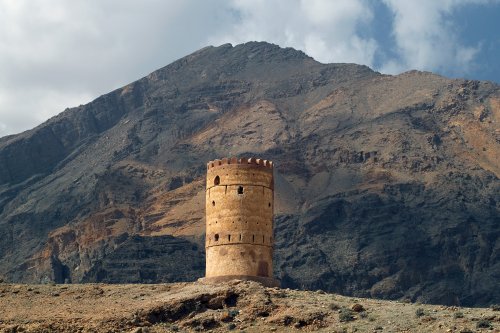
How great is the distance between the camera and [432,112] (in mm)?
191125

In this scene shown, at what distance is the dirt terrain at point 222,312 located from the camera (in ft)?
149

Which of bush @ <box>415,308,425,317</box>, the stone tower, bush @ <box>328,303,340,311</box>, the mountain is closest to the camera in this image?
bush @ <box>415,308,425,317</box>

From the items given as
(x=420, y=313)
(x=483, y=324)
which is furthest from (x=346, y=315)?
(x=483, y=324)

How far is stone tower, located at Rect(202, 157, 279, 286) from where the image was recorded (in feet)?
180

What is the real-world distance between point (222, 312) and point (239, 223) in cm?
Result: 732

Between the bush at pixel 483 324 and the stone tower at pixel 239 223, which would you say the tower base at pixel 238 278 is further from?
the bush at pixel 483 324

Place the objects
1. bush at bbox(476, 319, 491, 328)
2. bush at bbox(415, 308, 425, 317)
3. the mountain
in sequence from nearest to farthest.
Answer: bush at bbox(476, 319, 491, 328)
bush at bbox(415, 308, 425, 317)
the mountain

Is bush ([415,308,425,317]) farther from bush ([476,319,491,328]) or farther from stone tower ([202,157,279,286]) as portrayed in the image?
stone tower ([202,157,279,286])

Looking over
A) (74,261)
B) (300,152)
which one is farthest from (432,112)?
(74,261)

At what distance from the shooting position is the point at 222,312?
160ft

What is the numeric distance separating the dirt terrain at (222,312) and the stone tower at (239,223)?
2.26 metres

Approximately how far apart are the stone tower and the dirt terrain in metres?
2.26

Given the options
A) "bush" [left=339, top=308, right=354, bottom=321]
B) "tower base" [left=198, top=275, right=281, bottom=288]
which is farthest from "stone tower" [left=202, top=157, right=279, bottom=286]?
"bush" [left=339, top=308, right=354, bottom=321]

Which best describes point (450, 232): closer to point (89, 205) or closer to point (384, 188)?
point (384, 188)
